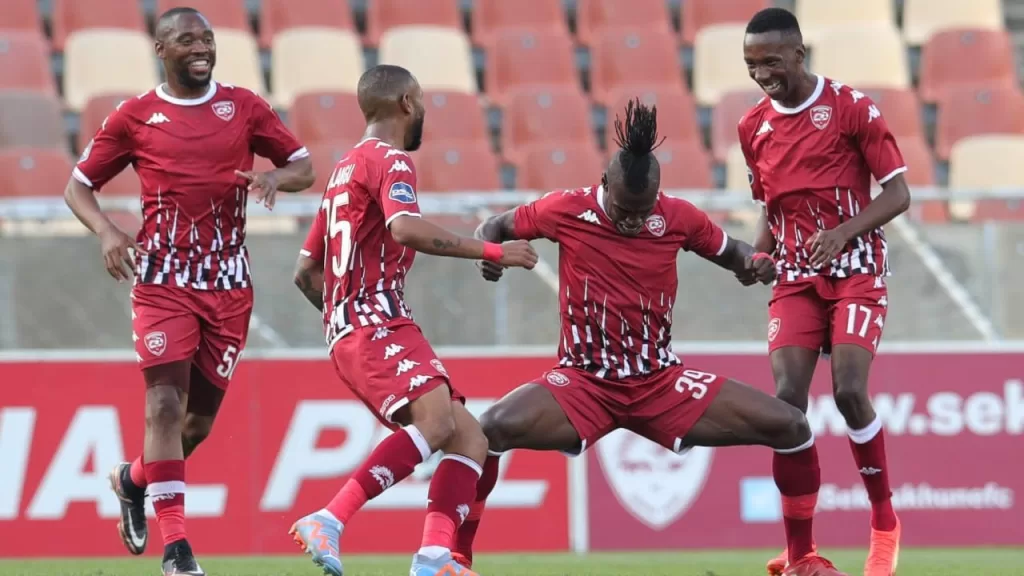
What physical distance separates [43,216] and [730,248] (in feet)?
16.9

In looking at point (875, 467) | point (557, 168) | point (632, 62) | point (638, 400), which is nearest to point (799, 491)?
point (875, 467)

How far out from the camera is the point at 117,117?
22.7ft

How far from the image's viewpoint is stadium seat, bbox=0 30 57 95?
13.4 meters

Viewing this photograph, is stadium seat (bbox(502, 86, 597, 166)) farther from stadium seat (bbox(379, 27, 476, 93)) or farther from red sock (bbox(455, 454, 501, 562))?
red sock (bbox(455, 454, 501, 562))

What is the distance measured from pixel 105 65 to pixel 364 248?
8.59m

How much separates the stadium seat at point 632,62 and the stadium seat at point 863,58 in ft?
4.58

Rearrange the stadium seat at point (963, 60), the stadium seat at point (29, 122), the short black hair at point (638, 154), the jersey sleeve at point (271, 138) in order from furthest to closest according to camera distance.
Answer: the stadium seat at point (963, 60)
the stadium seat at point (29, 122)
the jersey sleeve at point (271, 138)
the short black hair at point (638, 154)

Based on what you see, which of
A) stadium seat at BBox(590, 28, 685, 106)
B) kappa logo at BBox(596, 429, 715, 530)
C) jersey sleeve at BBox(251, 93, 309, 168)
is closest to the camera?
jersey sleeve at BBox(251, 93, 309, 168)

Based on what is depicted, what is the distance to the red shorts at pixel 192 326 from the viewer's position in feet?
21.7

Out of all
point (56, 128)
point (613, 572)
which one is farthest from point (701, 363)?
point (56, 128)

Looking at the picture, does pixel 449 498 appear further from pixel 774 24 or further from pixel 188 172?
pixel 774 24

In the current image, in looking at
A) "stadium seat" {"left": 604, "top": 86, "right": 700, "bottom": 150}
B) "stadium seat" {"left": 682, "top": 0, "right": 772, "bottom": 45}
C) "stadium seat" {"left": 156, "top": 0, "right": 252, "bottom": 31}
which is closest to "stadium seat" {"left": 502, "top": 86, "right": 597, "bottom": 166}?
"stadium seat" {"left": 604, "top": 86, "right": 700, "bottom": 150}

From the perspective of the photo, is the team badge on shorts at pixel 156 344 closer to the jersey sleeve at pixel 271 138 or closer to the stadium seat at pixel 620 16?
the jersey sleeve at pixel 271 138

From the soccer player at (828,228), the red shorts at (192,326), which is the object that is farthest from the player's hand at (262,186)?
the soccer player at (828,228)
